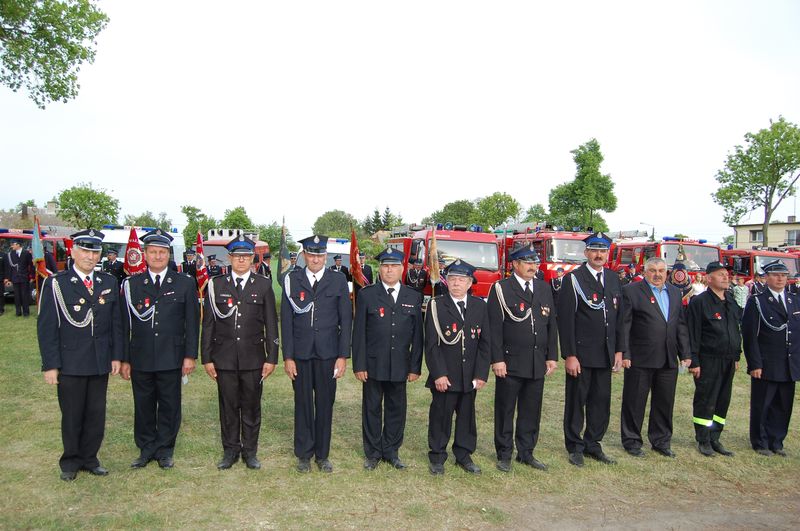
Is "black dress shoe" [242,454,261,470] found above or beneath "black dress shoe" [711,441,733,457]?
above

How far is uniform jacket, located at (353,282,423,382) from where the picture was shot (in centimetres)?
513

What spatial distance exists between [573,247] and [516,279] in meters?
10.9

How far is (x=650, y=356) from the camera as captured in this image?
5.67 meters

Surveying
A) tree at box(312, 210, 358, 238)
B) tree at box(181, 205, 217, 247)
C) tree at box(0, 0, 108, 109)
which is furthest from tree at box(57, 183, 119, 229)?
tree at box(312, 210, 358, 238)

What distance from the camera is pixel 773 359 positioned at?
231 inches

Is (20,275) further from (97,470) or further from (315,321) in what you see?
(315,321)

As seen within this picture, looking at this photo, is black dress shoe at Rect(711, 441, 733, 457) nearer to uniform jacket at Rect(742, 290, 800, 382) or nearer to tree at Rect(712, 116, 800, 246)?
uniform jacket at Rect(742, 290, 800, 382)

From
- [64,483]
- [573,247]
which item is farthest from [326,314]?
[573,247]

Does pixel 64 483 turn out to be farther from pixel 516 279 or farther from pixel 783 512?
pixel 783 512

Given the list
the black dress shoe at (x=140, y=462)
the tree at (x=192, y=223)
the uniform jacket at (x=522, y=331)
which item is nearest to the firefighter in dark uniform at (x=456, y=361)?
the uniform jacket at (x=522, y=331)

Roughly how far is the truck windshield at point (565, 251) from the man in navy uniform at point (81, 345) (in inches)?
487

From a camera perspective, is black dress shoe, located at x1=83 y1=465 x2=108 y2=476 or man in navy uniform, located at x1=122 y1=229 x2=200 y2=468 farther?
man in navy uniform, located at x1=122 y1=229 x2=200 y2=468

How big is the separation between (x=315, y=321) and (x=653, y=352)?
332 cm

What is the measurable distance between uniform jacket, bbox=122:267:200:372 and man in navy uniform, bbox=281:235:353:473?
0.85 m
